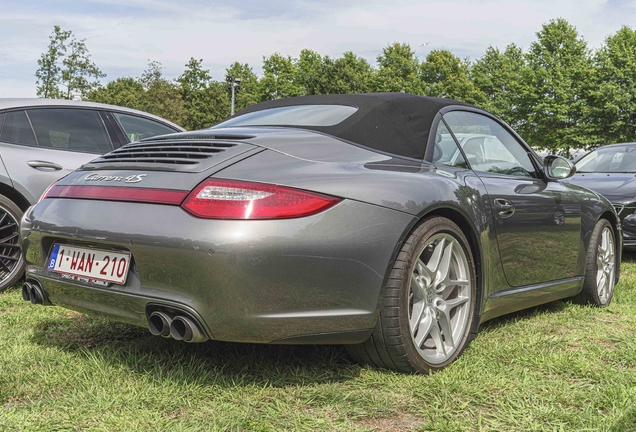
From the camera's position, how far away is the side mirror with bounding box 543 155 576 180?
168 inches

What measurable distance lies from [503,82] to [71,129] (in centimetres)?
4002

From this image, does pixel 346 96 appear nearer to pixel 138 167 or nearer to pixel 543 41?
pixel 138 167

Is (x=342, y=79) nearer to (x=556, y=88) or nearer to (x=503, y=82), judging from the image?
(x=503, y=82)

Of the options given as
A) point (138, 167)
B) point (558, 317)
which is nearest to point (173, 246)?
point (138, 167)

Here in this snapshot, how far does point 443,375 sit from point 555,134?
35.0m

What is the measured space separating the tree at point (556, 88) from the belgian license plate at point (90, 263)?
34337mm

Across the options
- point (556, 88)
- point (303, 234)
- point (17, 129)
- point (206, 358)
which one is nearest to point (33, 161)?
point (17, 129)

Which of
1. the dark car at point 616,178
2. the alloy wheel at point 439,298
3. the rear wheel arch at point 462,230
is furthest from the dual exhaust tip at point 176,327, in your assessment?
the dark car at point 616,178

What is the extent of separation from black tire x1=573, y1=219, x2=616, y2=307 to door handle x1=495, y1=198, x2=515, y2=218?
1.31 metres

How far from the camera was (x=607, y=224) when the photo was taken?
15.9 ft

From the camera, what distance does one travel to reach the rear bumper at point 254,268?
7.84 ft

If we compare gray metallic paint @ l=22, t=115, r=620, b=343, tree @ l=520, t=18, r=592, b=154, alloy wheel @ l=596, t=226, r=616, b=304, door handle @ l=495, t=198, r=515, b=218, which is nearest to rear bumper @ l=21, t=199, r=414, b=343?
gray metallic paint @ l=22, t=115, r=620, b=343

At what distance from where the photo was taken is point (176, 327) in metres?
2.50

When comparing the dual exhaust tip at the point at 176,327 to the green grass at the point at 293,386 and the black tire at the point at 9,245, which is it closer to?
the green grass at the point at 293,386
